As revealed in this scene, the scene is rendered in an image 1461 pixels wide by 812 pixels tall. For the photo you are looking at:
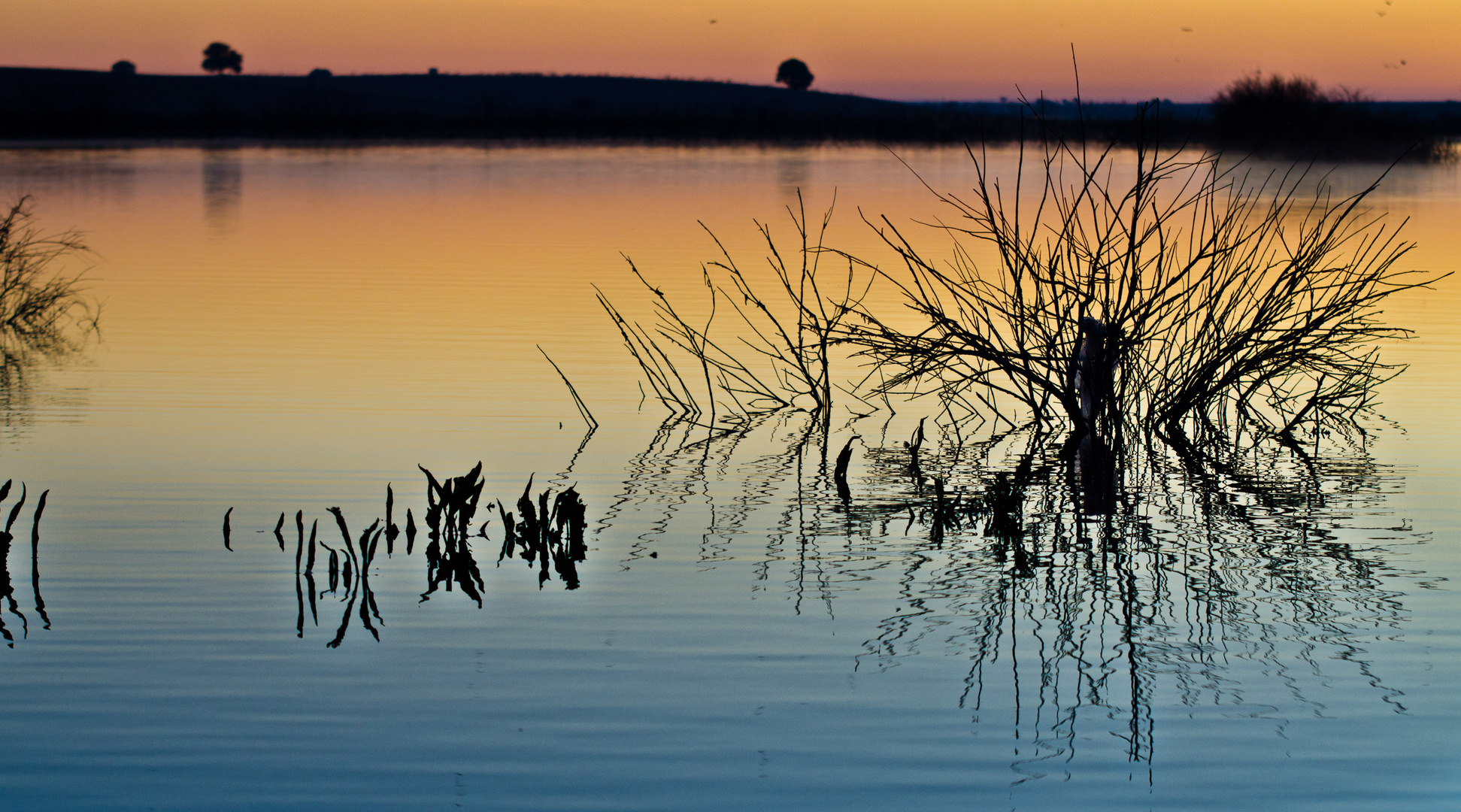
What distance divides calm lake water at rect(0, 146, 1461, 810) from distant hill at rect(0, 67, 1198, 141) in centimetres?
277

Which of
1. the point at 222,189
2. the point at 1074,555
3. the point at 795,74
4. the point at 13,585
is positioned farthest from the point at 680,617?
the point at 795,74

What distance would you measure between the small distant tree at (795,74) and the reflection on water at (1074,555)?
149m

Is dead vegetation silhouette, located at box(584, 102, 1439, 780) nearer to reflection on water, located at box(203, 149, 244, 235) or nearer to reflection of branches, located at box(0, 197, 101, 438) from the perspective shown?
reflection of branches, located at box(0, 197, 101, 438)

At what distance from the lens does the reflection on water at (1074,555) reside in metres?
5.73

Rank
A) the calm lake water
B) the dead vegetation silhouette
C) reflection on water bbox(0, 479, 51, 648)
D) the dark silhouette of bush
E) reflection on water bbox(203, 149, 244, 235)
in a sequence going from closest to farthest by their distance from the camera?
the calm lake water < the dead vegetation silhouette < reflection on water bbox(0, 479, 51, 648) < reflection on water bbox(203, 149, 244, 235) < the dark silhouette of bush

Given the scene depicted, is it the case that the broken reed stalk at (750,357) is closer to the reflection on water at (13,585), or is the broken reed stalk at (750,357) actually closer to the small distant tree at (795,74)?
the reflection on water at (13,585)

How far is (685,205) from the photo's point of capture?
3325 cm

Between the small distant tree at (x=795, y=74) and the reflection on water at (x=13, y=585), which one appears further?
the small distant tree at (x=795, y=74)

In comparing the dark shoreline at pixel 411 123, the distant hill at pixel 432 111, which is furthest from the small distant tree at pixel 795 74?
the dark shoreline at pixel 411 123

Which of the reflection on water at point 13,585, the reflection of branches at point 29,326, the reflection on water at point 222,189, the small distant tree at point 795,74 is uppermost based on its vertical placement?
the small distant tree at point 795,74

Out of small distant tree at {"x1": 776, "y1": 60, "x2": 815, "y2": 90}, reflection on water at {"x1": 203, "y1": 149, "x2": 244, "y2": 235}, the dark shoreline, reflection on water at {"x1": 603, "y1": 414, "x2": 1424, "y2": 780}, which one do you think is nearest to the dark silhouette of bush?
the dark shoreline

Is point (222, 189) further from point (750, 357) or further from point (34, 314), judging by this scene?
point (750, 357)

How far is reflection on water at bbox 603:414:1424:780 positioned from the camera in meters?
5.73

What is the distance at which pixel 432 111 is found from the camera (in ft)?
386
